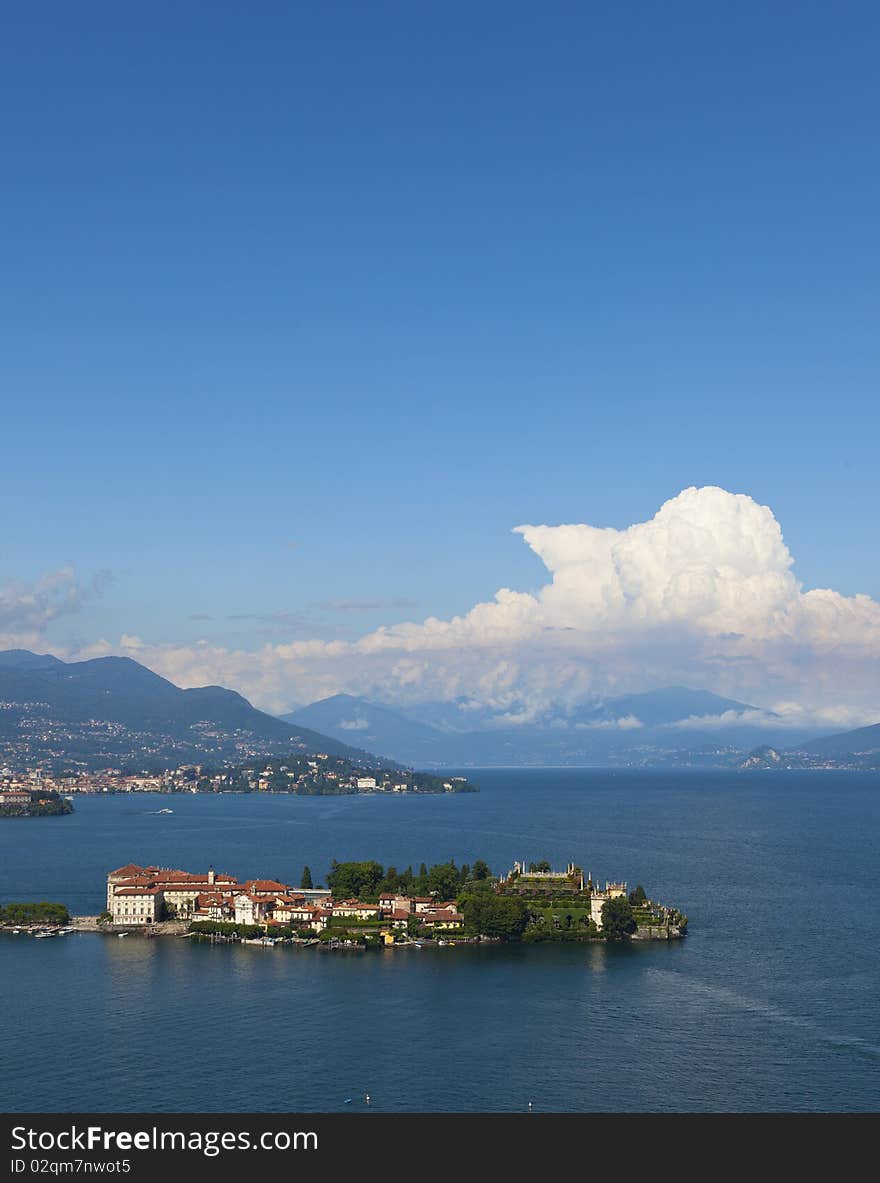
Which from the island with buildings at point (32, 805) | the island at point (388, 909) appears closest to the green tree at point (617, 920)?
the island at point (388, 909)

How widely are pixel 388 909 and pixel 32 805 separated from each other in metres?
121

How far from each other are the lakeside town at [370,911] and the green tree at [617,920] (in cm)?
6

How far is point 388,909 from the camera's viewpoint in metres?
68.9

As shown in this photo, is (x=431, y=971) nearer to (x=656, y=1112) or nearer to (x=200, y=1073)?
(x=200, y=1073)

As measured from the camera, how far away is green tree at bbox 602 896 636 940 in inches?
2534

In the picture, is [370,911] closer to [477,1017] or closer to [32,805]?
[477,1017]

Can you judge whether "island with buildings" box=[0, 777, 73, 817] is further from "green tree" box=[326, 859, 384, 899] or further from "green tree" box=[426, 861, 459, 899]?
"green tree" box=[426, 861, 459, 899]

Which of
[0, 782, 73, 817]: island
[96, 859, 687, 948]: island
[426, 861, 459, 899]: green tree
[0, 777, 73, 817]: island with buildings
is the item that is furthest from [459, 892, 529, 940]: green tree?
[0, 782, 73, 817]: island

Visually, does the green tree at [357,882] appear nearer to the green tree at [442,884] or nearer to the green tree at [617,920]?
the green tree at [442,884]

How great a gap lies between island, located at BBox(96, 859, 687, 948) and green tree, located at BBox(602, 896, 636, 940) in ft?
0.18

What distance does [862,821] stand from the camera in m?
146

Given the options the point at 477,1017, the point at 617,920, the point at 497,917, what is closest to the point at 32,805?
the point at 497,917
